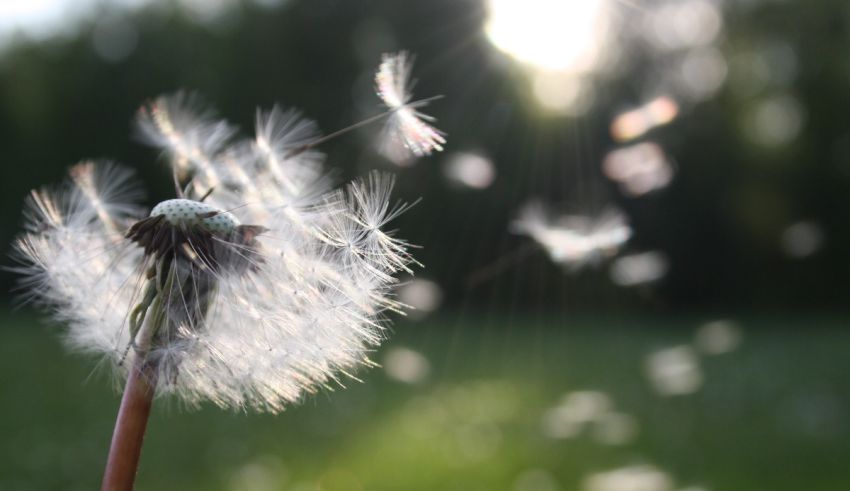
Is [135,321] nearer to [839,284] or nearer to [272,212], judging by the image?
[272,212]

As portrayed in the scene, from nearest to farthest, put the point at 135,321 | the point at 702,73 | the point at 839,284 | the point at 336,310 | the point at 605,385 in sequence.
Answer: the point at 135,321 → the point at 336,310 → the point at 605,385 → the point at 839,284 → the point at 702,73

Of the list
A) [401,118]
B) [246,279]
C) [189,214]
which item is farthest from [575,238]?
[189,214]

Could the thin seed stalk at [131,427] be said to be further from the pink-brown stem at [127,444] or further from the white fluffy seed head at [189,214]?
the white fluffy seed head at [189,214]

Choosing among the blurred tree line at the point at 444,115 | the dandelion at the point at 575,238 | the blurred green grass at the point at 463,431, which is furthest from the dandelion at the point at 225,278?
the blurred tree line at the point at 444,115

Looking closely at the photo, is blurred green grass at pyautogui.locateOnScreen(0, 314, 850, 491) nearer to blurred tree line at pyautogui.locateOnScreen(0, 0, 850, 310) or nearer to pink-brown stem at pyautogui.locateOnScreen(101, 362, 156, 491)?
pink-brown stem at pyautogui.locateOnScreen(101, 362, 156, 491)

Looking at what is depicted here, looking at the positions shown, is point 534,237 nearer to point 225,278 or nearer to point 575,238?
point 575,238

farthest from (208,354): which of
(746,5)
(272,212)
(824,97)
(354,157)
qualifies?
(746,5)
